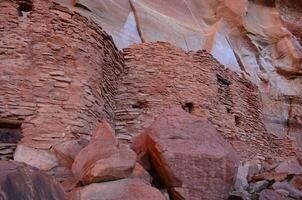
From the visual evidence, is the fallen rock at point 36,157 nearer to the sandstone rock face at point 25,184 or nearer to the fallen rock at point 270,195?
the sandstone rock face at point 25,184

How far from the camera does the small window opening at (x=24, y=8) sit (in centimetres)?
581

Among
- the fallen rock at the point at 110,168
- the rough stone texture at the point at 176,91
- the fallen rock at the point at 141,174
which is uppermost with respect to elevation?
the fallen rock at the point at 110,168

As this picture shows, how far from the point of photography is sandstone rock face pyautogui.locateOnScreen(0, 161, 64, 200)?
278 cm

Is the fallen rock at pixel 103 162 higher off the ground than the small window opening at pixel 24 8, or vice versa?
the small window opening at pixel 24 8

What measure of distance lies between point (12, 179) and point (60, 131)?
2.04 metres

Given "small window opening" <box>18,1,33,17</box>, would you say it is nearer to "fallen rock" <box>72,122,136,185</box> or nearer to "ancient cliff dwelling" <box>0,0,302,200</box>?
"ancient cliff dwelling" <box>0,0,302,200</box>

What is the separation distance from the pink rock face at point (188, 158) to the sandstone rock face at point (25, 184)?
1.07 m

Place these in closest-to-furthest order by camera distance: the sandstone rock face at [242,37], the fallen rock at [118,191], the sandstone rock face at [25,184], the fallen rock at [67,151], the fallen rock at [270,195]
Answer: the sandstone rock face at [25,184] → the fallen rock at [118,191] → the fallen rock at [67,151] → the fallen rock at [270,195] → the sandstone rock face at [242,37]

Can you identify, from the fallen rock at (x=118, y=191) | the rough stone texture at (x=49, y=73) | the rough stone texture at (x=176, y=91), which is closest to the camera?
the fallen rock at (x=118, y=191)

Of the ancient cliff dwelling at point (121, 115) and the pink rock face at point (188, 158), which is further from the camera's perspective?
the pink rock face at point (188, 158)

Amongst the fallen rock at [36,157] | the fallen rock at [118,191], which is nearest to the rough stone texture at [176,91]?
the fallen rock at [36,157]

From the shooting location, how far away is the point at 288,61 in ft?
44.6

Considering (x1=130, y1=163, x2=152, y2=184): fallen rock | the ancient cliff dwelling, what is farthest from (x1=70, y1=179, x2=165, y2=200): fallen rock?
(x1=130, y1=163, x2=152, y2=184): fallen rock

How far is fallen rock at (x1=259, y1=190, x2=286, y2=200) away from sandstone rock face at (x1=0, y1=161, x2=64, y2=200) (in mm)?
2458
